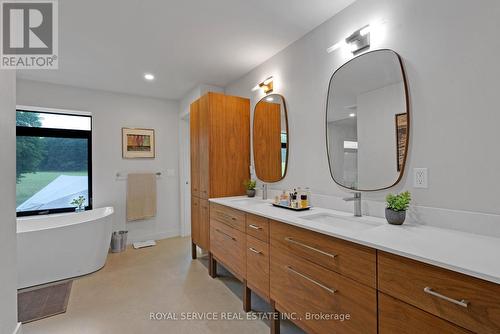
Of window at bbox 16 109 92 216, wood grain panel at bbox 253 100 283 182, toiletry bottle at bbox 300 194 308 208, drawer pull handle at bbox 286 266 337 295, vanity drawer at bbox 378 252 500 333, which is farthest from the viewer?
window at bbox 16 109 92 216

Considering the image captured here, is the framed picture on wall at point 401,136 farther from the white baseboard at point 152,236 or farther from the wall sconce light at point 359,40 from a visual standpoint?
the white baseboard at point 152,236

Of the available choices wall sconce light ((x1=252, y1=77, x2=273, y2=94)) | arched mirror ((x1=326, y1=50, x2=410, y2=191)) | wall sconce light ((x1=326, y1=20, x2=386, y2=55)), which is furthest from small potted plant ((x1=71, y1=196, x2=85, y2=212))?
wall sconce light ((x1=326, y1=20, x2=386, y2=55))

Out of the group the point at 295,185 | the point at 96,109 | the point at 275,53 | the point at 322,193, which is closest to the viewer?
the point at 322,193

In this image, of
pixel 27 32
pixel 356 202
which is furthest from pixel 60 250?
pixel 356 202

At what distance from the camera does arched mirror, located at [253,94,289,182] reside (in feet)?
8.38

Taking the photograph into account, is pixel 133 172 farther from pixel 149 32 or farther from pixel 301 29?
pixel 301 29

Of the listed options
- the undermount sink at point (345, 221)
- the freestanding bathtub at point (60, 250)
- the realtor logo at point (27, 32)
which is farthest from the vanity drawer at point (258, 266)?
the realtor logo at point (27, 32)

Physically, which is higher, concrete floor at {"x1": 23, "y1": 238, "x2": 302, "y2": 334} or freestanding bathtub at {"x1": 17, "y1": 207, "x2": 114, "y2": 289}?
freestanding bathtub at {"x1": 17, "y1": 207, "x2": 114, "y2": 289}

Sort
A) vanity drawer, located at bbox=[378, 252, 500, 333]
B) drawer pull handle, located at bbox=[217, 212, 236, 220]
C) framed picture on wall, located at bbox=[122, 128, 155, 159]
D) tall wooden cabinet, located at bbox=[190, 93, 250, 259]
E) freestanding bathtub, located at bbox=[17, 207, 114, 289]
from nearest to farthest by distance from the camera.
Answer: vanity drawer, located at bbox=[378, 252, 500, 333] < drawer pull handle, located at bbox=[217, 212, 236, 220] < freestanding bathtub, located at bbox=[17, 207, 114, 289] < tall wooden cabinet, located at bbox=[190, 93, 250, 259] < framed picture on wall, located at bbox=[122, 128, 155, 159]

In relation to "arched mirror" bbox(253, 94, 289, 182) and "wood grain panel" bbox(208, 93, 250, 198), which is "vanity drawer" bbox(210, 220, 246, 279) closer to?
"wood grain panel" bbox(208, 93, 250, 198)

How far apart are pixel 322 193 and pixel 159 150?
3194 mm

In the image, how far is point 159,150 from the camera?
4.22 m

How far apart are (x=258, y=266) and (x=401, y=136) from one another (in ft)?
4.65

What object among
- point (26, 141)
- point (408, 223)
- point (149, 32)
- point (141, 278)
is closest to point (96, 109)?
point (26, 141)
